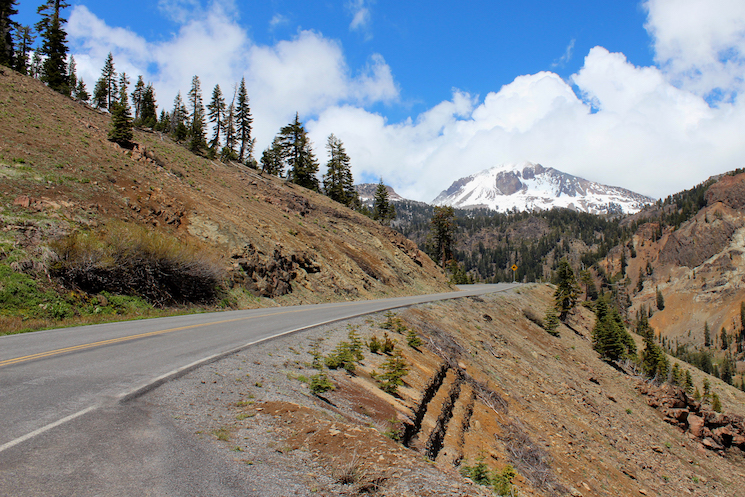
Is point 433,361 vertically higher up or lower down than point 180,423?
lower down

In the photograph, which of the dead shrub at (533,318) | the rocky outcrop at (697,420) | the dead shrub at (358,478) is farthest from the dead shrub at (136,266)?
the rocky outcrop at (697,420)

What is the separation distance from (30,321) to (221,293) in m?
9.58

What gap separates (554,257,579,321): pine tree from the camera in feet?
149

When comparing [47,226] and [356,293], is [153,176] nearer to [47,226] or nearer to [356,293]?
[47,226]

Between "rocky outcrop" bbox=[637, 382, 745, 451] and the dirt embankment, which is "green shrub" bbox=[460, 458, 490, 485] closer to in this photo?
the dirt embankment

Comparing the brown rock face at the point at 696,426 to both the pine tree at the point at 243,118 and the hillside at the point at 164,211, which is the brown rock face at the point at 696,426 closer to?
the hillside at the point at 164,211

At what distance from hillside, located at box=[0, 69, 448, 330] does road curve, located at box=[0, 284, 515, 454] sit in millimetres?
6088

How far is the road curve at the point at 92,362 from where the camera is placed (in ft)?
16.5

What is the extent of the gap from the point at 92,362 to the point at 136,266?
11.6 meters

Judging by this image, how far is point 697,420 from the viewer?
22344 millimetres

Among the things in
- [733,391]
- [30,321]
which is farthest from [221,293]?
→ [733,391]

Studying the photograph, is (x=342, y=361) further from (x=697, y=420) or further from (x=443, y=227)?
(x=443, y=227)

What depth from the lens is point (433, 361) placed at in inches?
478

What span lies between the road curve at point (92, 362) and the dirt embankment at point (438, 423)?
737 mm
